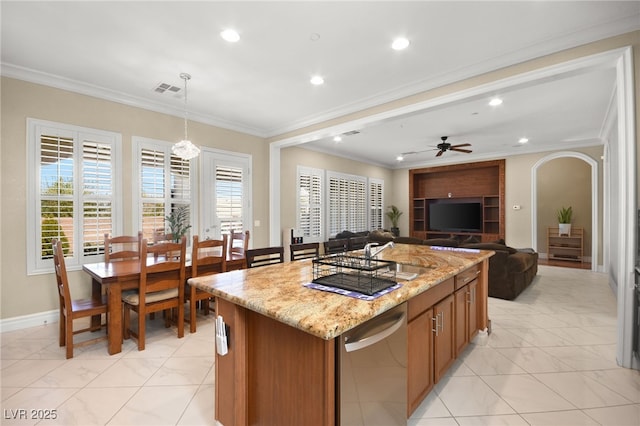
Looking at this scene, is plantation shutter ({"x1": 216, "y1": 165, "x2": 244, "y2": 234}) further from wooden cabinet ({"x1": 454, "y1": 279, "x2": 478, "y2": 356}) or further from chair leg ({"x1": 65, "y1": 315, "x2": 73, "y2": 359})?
wooden cabinet ({"x1": 454, "y1": 279, "x2": 478, "y2": 356})

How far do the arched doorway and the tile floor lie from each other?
4.10 m

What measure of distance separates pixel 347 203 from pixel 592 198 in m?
5.62

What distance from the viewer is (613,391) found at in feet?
7.18

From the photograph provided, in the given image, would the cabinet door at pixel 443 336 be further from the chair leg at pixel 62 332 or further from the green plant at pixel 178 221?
the green plant at pixel 178 221

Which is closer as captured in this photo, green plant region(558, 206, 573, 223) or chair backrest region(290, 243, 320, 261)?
chair backrest region(290, 243, 320, 261)

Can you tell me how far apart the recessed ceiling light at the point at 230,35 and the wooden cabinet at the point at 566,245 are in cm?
871

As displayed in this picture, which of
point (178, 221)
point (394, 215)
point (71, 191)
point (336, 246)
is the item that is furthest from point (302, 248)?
point (394, 215)

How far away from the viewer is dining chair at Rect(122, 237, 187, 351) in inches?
111

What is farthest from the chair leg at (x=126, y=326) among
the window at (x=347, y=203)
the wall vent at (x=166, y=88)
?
the window at (x=347, y=203)

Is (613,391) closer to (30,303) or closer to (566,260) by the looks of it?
(30,303)

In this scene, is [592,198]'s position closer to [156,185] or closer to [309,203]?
[309,203]

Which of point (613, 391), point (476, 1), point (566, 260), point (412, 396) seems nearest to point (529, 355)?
point (613, 391)

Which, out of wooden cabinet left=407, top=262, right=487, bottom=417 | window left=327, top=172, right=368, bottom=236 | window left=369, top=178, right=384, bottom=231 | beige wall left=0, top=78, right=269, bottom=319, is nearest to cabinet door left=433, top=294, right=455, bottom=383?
wooden cabinet left=407, top=262, right=487, bottom=417

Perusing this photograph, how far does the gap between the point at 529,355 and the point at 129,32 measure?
4802 mm
